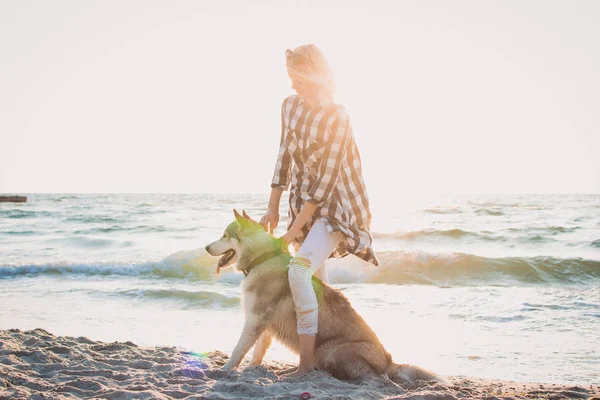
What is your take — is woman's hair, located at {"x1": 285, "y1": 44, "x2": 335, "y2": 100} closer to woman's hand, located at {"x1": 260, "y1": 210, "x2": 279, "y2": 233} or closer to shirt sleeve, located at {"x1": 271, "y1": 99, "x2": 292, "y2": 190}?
shirt sleeve, located at {"x1": 271, "y1": 99, "x2": 292, "y2": 190}

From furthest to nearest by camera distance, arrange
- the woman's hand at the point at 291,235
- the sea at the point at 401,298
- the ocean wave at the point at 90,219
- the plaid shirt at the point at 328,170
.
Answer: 1. the ocean wave at the point at 90,219
2. the sea at the point at 401,298
3. the woman's hand at the point at 291,235
4. the plaid shirt at the point at 328,170

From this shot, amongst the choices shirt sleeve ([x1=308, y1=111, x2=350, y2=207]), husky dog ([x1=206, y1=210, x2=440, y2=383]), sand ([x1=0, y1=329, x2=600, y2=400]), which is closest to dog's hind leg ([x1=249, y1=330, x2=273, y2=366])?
sand ([x1=0, y1=329, x2=600, y2=400])

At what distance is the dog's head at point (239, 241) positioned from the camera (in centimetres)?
416

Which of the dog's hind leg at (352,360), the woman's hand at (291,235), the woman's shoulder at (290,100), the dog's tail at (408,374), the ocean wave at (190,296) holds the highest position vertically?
the woman's shoulder at (290,100)

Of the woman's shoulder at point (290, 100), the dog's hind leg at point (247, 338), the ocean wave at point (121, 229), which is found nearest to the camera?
the woman's shoulder at point (290, 100)

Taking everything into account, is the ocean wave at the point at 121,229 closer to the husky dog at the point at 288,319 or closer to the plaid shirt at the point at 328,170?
the husky dog at the point at 288,319

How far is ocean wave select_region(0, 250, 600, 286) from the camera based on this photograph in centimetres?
1125

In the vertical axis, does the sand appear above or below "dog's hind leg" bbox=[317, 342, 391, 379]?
below

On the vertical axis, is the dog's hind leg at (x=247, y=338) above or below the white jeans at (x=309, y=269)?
below

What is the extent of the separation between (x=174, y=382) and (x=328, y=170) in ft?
6.25

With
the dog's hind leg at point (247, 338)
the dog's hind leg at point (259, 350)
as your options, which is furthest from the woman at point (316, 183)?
the dog's hind leg at point (259, 350)

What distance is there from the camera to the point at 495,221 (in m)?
23.8

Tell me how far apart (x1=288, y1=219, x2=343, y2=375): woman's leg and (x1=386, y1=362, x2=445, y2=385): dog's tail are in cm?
66

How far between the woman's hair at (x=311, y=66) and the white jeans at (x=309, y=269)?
95 centimetres
